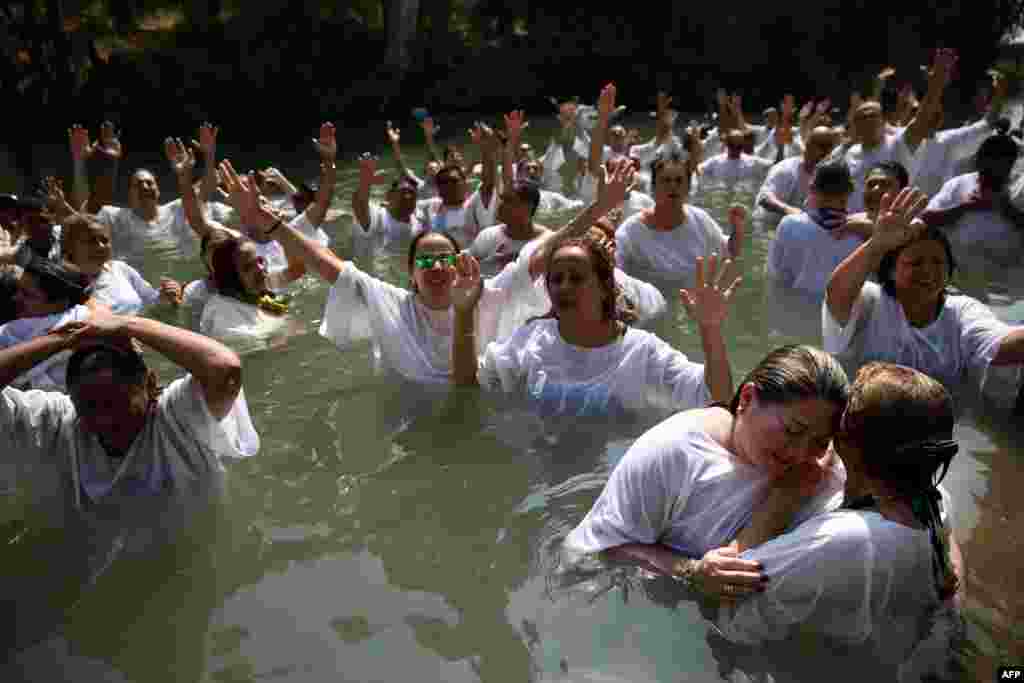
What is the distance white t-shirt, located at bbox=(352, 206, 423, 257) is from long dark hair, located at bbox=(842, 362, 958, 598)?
680 cm

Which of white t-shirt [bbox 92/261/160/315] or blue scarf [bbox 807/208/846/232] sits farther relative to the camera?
blue scarf [bbox 807/208/846/232]

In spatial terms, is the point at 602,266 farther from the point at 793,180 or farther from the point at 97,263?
the point at 793,180

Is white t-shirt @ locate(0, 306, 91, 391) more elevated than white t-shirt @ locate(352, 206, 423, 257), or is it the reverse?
white t-shirt @ locate(0, 306, 91, 391)

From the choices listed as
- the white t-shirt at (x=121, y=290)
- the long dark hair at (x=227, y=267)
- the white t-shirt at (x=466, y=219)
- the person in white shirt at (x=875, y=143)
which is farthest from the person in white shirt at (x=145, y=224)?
the person in white shirt at (x=875, y=143)

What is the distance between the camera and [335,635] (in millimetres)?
3168

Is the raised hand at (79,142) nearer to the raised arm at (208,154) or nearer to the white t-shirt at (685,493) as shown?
the raised arm at (208,154)

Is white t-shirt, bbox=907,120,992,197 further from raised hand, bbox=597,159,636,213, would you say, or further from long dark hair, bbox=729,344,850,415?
long dark hair, bbox=729,344,850,415

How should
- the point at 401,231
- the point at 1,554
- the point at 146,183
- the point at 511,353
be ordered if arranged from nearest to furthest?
the point at 1,554, the point at 511,353, the point at 146,183, the point at 401,231

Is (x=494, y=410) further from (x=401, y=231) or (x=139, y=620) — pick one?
(x=401, y=231)

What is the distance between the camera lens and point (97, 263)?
5.89m

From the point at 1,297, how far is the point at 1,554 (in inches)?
A: 52.3

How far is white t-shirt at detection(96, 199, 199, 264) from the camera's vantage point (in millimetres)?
8234

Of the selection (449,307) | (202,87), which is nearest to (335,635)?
(449,307)

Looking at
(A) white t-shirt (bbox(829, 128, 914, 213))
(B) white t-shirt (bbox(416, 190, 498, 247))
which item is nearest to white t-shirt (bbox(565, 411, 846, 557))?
(B) white t-shirt (bbox(416, 190, 498, 247))
